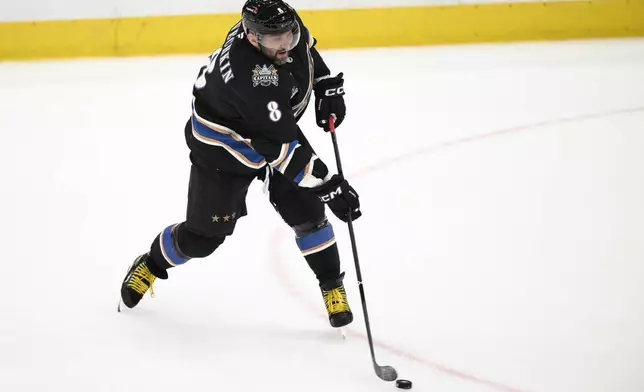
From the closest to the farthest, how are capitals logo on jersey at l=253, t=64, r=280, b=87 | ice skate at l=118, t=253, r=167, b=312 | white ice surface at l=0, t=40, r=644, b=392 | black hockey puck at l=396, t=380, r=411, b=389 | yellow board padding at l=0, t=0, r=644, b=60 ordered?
capitals logo on jersey at l=253, t=64, r=280, b=87
black hockey puck at l=396, t=380, r=411, b=389
white ice surface at l=0, t=40, r=644, b=392
ice skate at l=118, t=253, r=167, b=312
yellow board padding at l=0, t=0, r=644, b=60

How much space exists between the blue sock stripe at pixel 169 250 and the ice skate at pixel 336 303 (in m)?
0.49

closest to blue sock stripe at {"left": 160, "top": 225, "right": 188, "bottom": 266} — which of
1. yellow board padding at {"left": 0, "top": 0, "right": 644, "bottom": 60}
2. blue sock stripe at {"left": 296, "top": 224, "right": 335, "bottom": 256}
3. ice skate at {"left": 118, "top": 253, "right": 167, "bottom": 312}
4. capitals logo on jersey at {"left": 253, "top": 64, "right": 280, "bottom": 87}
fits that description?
ice skate at {"left": 118, "top": 253, "right": 167, "bottom": 312}

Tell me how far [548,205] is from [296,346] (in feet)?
4.94

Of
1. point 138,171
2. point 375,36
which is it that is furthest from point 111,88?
point 375,36

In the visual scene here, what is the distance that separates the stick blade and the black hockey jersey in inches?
22.3

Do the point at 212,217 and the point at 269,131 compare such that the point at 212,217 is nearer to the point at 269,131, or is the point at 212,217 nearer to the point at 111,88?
the point at 269,131

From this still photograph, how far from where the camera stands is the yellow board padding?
627cm

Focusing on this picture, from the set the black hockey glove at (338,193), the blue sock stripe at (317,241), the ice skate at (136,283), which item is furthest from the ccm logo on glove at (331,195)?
the ice skate at (136,283)

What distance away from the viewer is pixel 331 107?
2781 mm

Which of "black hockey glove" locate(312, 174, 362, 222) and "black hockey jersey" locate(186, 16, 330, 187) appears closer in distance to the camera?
"black hockey jersey" locate(186, 16, 330, 187)

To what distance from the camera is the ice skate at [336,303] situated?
2.72 meters

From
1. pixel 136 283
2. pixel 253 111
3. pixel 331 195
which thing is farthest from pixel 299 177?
pixel 136 283

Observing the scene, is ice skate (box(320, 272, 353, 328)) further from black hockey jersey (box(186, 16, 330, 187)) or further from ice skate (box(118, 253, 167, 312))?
ice skate (box(118, 253, 167, 312))

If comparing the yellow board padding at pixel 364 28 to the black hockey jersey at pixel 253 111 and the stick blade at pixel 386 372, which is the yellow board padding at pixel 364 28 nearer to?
the black hockey jersey at pixel 253 111
